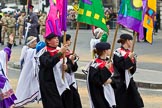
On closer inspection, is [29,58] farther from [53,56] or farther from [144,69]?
[144,69]

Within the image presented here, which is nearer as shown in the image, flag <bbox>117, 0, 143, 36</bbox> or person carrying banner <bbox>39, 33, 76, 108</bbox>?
person carrying banner <bbox>39, 33, 76, 108</bbox>

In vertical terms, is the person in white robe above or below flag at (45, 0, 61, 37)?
below

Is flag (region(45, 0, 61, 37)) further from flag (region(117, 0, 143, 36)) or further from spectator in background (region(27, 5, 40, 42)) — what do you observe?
spectator in background (region(27, 5, 40, 42))

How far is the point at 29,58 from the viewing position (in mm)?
10789

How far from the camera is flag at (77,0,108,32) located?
27.4 feet

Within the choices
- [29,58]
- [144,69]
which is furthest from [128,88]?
[144,69]

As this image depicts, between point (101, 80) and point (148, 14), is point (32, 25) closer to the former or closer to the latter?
point (148, 14)

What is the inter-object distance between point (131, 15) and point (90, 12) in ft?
2.44

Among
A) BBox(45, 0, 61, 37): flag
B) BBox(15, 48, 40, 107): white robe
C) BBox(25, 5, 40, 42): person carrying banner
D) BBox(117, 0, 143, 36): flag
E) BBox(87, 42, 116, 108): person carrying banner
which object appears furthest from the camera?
BBox(25, 5, 40, 42): person carrying banner

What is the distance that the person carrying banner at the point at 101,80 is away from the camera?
26.0 feet

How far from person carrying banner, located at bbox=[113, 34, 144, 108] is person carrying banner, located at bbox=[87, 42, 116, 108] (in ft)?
2.08

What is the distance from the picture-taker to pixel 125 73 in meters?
8.90

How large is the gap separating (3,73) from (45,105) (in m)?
0.85

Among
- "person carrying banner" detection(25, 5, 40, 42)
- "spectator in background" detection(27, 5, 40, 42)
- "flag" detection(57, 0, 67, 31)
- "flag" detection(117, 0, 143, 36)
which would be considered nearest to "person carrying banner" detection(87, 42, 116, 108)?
"flag" detection(57, 0, 67, 31)
